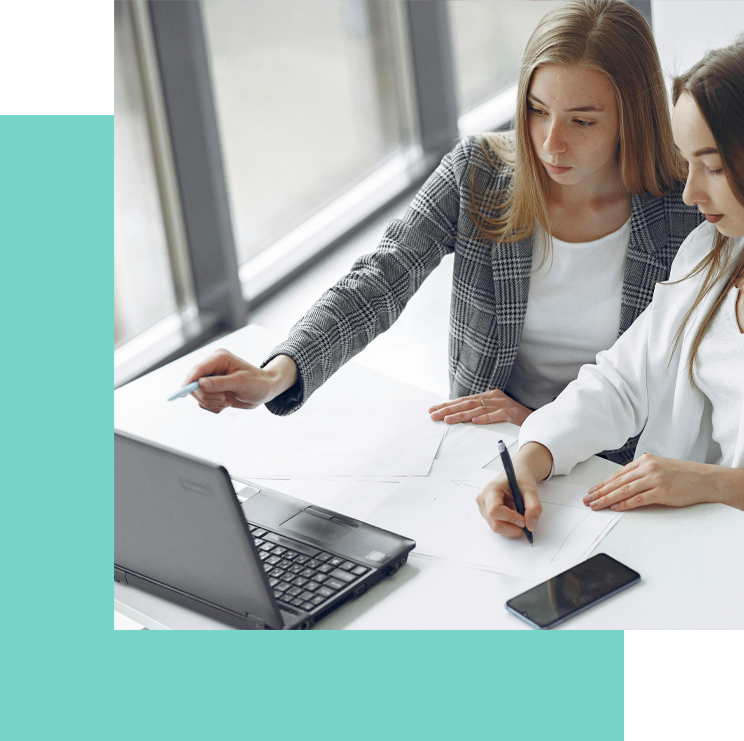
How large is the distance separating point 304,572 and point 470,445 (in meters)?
0.39

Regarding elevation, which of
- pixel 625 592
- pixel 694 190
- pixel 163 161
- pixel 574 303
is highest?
pixel 694 190

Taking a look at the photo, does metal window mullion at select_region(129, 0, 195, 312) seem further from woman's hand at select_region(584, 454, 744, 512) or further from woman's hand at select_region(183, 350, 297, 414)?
woman's hand at select_region(584, 454, 744, 512)

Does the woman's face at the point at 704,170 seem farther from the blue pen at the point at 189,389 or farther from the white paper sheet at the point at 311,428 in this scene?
the blue pen at the point at 189,389

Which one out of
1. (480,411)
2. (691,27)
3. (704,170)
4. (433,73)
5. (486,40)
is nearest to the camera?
(704,170)

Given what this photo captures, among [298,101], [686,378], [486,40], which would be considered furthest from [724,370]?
[486,40]

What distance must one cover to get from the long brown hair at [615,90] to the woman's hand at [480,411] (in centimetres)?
30

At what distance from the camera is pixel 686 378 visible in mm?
1402

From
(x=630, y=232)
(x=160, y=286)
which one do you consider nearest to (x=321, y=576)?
(x=630, y=232)

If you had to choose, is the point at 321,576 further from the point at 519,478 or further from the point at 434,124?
the point at 434,124

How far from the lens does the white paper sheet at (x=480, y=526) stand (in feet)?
3.68

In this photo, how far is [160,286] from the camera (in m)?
3.12

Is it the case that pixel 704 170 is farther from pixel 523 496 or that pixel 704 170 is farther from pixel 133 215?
pixel 133 215

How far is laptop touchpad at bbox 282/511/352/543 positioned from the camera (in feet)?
3.84

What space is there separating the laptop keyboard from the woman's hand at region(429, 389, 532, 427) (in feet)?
1.30
